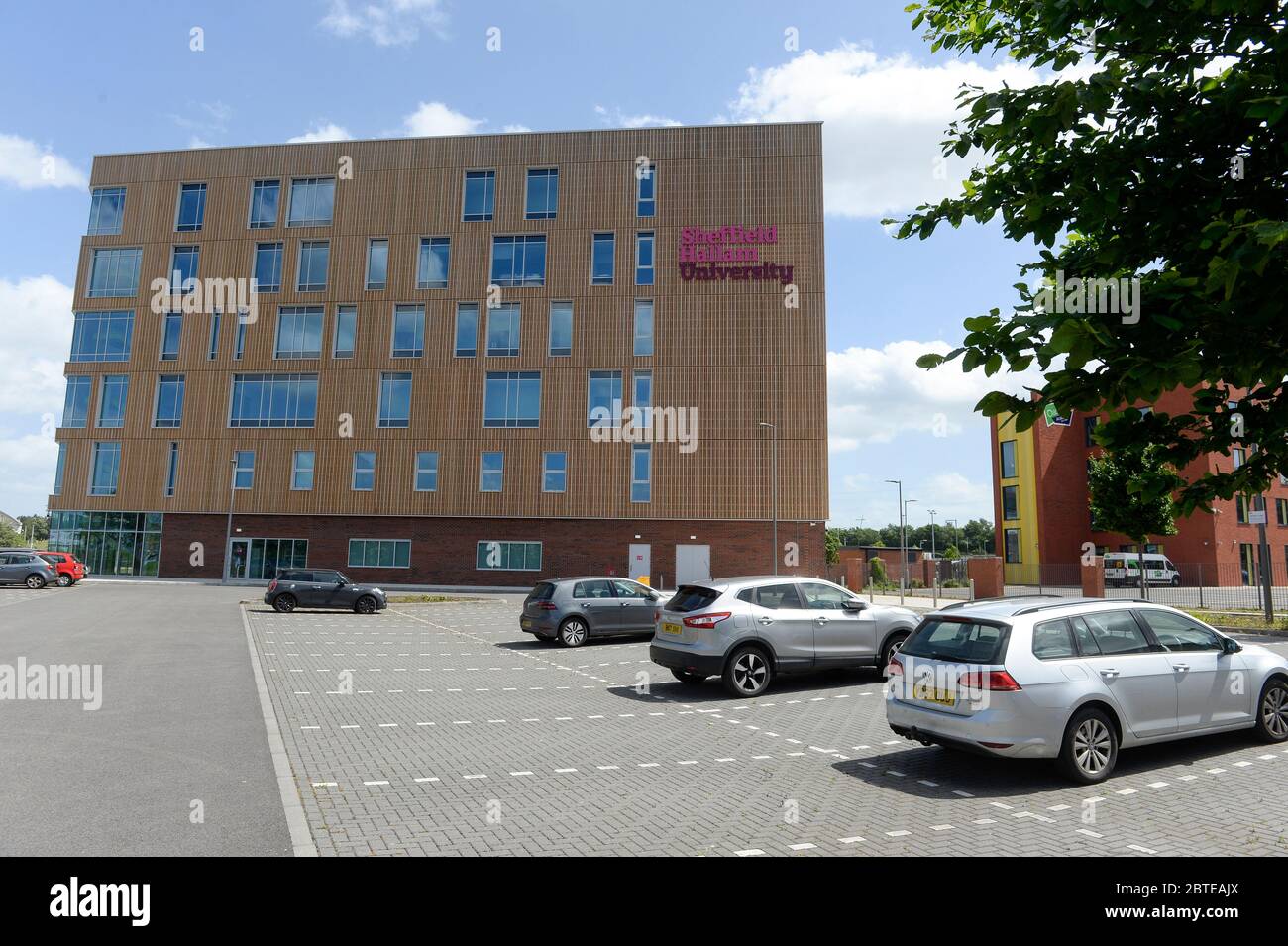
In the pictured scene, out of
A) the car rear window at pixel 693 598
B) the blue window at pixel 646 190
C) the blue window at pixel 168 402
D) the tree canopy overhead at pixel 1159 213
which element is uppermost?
the blue window at pixel 646 190

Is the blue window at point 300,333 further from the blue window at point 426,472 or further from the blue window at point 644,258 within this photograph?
the blue window at point 644,258

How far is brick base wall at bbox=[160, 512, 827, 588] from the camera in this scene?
40.7 metres

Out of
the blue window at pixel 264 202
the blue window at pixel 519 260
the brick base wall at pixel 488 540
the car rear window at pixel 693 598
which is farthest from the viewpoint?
the blue window at pixel 264 202

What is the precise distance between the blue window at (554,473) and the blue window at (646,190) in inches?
560

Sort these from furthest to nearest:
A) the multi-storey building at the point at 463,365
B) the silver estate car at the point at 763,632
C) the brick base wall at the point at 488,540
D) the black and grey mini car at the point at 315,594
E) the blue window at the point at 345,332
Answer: the blue window at the point at 345,332 < the multi-storey building at the point at 463,365 < the brick base wall at the point at 488,540 < the black and grey mini car at the point at 315,594 < the silver estate car at the point at 763,632

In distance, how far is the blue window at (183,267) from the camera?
155 feet

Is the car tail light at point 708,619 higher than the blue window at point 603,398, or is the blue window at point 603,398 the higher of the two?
the blue window at point 603,398

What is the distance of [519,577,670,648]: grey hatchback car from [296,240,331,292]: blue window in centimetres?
3470

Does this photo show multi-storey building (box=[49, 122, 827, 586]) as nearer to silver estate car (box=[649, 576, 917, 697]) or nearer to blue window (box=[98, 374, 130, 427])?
blue window (box=[98, 374, 130, 427])

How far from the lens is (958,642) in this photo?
7.42 meters

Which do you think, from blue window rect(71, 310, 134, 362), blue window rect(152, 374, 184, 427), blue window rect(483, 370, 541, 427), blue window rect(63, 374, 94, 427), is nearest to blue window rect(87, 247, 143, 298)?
blue window rect(71, 310, 134, 362)

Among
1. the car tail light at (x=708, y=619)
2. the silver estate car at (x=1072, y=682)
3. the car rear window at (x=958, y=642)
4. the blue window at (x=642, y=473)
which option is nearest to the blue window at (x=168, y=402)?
the blue window at (x=642, y=473)
